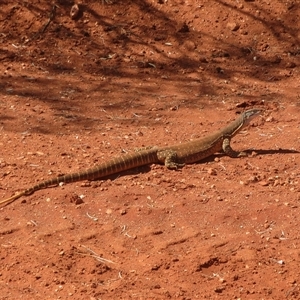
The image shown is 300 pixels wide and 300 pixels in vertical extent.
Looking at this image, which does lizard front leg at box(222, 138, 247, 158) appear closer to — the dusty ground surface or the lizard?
the lizard

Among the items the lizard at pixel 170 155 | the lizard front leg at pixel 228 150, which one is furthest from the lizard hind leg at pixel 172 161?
Result: the lizard front leg at pixel 228 150

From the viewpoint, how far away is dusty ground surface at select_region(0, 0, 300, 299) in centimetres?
621

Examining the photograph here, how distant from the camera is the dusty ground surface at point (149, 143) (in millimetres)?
6207

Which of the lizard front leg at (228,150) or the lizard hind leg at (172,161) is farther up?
the lizard front leg at (228,150)

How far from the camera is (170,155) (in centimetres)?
841

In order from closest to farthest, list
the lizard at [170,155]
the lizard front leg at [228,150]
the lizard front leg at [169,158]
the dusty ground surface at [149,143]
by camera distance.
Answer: the dusty ground surface at [149,143] → the lizard at [170,155] → the lizard front leg at [169,158] → the lizard front leg at [228,150]

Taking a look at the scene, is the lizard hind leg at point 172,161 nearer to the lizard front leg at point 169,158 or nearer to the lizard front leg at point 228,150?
the lizard front leg at point 169,158

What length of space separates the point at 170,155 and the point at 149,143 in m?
0.63

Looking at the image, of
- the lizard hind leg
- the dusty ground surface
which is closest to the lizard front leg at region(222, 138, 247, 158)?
the dusty ground surface

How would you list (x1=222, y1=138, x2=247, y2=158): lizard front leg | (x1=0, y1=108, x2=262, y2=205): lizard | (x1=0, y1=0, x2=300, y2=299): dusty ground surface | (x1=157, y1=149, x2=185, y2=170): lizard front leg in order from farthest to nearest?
(x1=222, y1=138, x2=247, y2=158): lizard front leg
(x1=157, y1=149, x2=185, y2=170): lizard front leg
(x1=0, y1=108, x2=262, y2=205): lizard
(x1=0, y1=0, x2=300, y2=299): dusty ground surface

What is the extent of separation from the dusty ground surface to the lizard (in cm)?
10

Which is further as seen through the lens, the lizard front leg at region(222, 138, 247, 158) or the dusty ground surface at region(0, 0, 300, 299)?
the lizard front leg at region(222, 138, 247, 158)

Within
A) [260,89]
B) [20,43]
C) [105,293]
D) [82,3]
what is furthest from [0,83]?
[105,293]

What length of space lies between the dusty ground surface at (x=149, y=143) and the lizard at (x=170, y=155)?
10 cm
